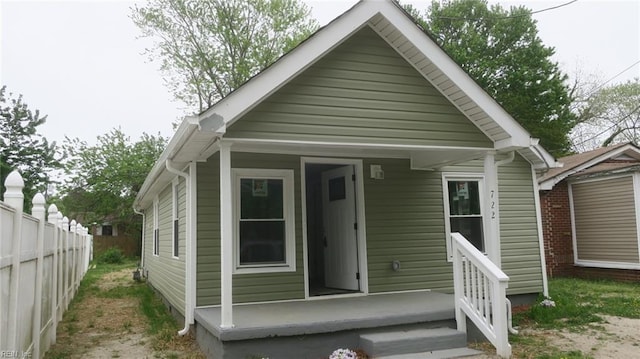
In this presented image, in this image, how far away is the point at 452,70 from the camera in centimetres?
599

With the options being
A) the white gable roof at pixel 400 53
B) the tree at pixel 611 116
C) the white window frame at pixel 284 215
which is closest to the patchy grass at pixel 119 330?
the white window frame at pixel 284 215

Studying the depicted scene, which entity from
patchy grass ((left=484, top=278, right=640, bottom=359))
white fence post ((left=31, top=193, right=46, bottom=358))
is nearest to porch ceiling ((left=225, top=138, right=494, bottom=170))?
white fence post ((left=31, top=193, right=46, bottom=358))

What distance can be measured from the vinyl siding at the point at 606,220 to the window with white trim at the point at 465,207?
17.1 ft

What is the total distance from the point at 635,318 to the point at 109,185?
80.0ft

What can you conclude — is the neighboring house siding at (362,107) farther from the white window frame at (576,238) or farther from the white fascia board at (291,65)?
the white window frame at (576,238)

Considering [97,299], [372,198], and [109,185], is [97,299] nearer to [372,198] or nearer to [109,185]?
[372,198]

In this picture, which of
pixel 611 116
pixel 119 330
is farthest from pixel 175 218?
pixel 611 116

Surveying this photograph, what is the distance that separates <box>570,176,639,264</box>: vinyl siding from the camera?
1145cm

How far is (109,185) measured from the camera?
84.2 ft

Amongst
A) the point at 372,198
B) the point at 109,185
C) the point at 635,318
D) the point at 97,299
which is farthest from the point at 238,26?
the point at 635,318

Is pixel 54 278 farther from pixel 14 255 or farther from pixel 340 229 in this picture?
pixel 340 229

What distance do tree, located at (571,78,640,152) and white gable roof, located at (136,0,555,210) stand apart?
26.9m

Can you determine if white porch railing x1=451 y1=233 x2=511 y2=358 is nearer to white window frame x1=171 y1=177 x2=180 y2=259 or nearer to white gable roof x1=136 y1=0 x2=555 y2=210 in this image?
white gable roof x1=136 y1=0 x2=555 y2=210

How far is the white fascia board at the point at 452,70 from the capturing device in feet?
19.0
